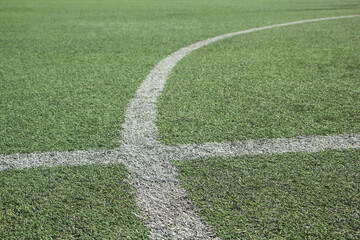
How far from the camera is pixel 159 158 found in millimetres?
1976

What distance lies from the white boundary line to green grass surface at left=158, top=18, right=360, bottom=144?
0.10 meters

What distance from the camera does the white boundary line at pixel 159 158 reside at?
4.93 feet

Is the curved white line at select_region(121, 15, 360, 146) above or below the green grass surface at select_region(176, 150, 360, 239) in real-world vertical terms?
above

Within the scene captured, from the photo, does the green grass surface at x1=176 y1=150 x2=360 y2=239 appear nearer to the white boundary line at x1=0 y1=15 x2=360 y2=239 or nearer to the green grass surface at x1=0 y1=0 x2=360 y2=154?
the white boundary line at x1=0 y1=15 x2=360 y2=239

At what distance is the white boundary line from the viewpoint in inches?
59.2

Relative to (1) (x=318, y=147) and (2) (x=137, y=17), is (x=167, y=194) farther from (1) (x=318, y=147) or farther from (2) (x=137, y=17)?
(2) (x=137, y=17)

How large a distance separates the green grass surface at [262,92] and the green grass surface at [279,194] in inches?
11.6

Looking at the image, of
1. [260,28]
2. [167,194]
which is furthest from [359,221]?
[260,28]

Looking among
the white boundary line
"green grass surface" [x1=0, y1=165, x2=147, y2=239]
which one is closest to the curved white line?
the white boundary line

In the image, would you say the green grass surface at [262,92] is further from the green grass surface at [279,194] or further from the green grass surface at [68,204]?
the green grass surface at [68,204]

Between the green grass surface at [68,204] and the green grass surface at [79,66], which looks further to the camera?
the green grass surface at [79,66]

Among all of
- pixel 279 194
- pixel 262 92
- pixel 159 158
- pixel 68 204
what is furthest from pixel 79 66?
pixel 279 194

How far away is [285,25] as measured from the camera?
6.12 m

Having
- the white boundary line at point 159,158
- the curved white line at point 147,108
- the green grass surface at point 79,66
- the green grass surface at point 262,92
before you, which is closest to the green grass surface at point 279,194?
the white boundary line at point 159,158
